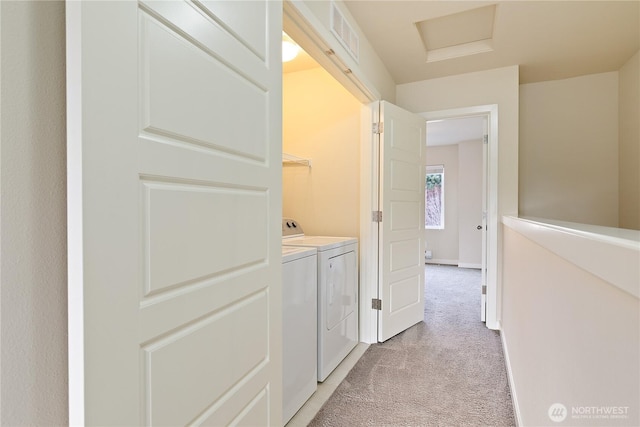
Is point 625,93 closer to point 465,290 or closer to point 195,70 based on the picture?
point 465,290

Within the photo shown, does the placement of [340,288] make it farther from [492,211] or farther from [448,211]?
[448,211]

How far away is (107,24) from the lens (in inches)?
24.3

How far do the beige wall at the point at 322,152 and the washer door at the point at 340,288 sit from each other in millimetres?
392

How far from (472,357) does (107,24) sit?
2.82 metres

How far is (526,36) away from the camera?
2553 mm

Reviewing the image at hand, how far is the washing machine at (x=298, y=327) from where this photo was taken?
5.49 feet

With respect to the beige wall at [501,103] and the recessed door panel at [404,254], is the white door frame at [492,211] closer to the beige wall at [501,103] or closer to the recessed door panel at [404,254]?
the beige wall at [501,103]

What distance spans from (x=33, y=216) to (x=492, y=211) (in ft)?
10.8

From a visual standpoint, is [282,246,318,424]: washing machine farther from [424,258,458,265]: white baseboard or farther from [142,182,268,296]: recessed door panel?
[424,258,458,265]: white baseboard

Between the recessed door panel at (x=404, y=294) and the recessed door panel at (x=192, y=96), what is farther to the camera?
the recessed door panel at (x=404, y=294)

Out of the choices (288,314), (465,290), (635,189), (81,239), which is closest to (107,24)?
(81,239)

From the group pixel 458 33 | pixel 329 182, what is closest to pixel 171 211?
pixel 329 182

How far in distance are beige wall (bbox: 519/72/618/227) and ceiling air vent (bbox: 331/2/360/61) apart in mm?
2244

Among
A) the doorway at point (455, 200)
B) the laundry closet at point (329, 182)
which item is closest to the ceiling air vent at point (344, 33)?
the laundry closet at point (329, 182)
